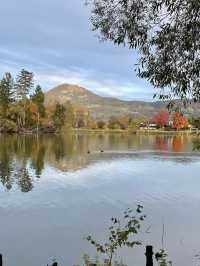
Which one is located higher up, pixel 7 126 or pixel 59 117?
pixel 59 117

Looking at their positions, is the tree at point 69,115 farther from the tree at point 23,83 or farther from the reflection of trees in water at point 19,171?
the reflection of trees in water at point 19,171

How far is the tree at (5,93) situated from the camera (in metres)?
134

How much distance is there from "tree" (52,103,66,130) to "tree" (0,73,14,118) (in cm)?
2141

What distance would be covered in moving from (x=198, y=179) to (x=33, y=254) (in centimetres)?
2504

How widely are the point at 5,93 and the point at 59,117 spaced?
29050 millimetres

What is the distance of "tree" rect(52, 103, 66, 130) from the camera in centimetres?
15600

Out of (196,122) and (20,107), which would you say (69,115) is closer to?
(20,107)

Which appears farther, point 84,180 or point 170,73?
point 84,180

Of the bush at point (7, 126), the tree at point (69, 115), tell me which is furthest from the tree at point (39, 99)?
the tree at point (69, 115)

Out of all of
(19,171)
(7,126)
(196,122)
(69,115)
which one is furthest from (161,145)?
(69,115)

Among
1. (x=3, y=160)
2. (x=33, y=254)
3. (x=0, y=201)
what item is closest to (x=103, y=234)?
(x=33, y=254)

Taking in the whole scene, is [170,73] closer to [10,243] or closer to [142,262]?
[142,262]

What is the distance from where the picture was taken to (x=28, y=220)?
69.4 ft

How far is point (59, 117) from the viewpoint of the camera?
527 feet
